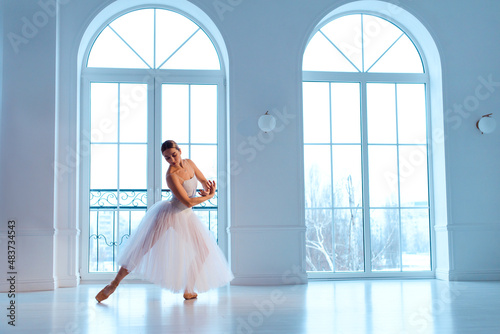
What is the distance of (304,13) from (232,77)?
3.49 ft

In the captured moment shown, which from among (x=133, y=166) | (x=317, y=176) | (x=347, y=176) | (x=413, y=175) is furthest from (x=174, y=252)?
(x=413, y=175)

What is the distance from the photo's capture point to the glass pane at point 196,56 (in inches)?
237

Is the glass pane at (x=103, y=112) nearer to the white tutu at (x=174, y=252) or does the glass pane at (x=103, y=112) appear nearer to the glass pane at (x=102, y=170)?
the glass pane at (x=102, y=170)

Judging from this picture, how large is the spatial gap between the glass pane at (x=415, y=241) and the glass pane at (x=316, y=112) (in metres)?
1.26

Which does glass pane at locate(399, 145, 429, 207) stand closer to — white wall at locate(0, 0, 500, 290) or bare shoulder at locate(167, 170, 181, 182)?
white wall at locate(0, 0, 500, 290)

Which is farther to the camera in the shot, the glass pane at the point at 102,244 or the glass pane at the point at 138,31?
the glass pane at the point at 138,31

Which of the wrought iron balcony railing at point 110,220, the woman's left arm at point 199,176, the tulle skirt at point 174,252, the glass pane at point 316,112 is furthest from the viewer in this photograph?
the glass pane at point 316,112

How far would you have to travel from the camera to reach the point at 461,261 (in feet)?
19.0

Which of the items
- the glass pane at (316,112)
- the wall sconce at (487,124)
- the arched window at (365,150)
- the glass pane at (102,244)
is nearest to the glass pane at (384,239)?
the arched window at (365,150)

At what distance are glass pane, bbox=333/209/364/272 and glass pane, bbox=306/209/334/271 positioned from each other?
0.08 metres

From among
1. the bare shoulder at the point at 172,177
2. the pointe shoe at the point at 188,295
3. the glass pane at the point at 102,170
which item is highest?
→ the glass pane at the point at 102,170

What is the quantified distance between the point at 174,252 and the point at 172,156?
2.46 feet

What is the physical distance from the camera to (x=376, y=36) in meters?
6.26

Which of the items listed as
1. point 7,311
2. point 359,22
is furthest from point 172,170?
point 359,22
